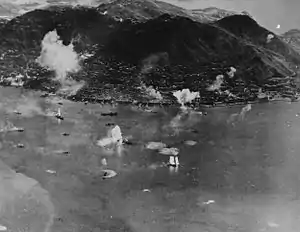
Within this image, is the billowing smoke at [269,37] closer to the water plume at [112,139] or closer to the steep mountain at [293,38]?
the steep mountain at [293,38]

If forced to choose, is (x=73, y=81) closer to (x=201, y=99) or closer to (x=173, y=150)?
(x=201, y=99)

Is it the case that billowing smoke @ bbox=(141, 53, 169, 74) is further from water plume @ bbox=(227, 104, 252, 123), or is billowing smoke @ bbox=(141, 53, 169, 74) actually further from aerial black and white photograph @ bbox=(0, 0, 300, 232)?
water plume @ bbox=(227, 104, 252, 123)

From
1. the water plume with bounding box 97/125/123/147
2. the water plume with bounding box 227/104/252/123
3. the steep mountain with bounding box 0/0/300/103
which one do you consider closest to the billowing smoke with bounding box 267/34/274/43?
Result: the steep mountain with bounding box 0/0/300/103

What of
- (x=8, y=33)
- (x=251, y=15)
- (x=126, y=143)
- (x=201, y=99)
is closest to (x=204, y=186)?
(x=126, y=143)

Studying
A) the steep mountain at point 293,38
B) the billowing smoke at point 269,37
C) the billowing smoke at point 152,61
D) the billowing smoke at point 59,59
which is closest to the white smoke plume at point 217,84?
the billowing smoke at point 269,37

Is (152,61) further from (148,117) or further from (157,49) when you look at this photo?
(148,117)

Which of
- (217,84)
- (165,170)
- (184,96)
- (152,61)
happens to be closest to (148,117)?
(184,96)

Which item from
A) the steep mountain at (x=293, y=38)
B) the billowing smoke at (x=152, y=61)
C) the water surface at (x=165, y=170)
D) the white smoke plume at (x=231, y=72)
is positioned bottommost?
the water surface at (x=165, y=170)

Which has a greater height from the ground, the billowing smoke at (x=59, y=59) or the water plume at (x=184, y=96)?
the billowing smoke at (x=59, y=59)
